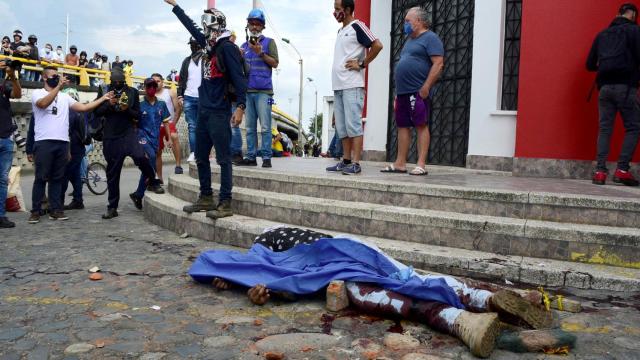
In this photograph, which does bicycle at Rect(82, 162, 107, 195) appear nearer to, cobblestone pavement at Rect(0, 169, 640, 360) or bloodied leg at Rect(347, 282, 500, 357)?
cobblestone pavement at Rect(0, 169, 640, 360)

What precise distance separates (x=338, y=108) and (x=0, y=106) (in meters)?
4.11

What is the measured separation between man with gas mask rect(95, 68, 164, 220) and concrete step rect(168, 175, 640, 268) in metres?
2.51

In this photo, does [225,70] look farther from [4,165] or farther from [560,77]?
[560,77]

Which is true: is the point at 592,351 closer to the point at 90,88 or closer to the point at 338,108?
the point at 338,108

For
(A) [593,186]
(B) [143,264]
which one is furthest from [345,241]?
(A) [593,186]

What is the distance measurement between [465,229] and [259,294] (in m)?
1.91

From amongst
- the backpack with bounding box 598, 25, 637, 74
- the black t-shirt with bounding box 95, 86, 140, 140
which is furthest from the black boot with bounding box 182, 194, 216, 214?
the backpack with bounding box 598, 25, 637, 74

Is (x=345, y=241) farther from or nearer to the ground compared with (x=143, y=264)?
farther from the ground

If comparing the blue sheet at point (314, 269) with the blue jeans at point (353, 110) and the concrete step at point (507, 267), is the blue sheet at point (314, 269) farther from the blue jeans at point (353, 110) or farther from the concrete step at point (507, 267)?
the blue jeans at point (353, 110)

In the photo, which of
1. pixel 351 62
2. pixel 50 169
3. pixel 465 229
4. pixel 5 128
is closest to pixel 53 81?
pixel 5 128

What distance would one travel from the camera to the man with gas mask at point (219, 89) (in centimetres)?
532

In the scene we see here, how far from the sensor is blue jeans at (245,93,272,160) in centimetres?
735

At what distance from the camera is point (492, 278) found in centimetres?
397

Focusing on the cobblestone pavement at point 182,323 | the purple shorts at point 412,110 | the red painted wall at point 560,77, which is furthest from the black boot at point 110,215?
the red painted wall at point 560,77
